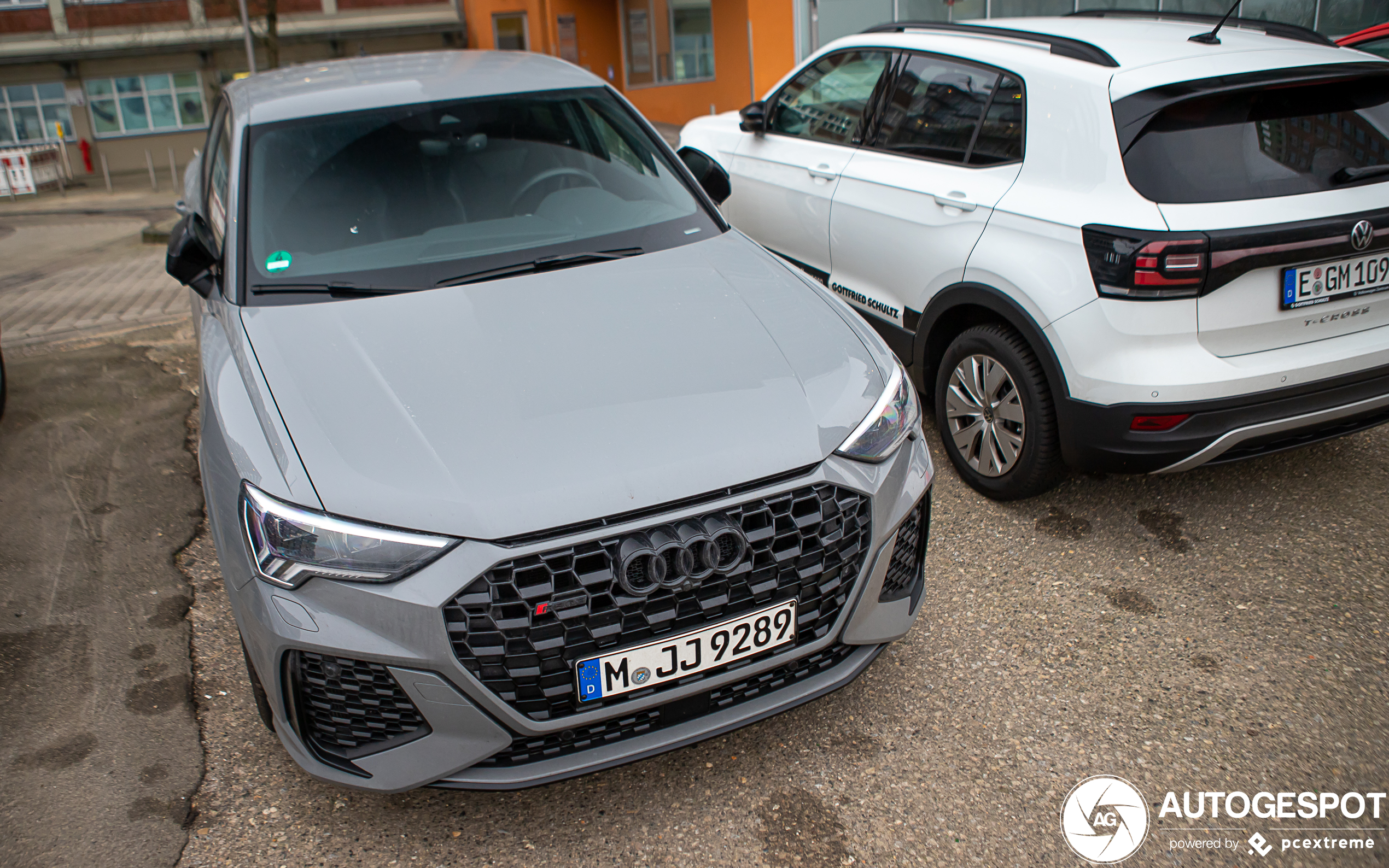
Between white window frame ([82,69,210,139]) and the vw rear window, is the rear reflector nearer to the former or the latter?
the vw rear window

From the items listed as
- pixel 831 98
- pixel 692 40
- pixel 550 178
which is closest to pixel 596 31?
pixel 692 40

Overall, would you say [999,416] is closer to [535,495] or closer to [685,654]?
[685,654]

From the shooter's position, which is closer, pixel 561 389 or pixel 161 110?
pixel 561 389

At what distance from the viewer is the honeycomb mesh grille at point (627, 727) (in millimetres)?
2043

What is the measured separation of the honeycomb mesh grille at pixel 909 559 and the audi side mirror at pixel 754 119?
307 centimetres

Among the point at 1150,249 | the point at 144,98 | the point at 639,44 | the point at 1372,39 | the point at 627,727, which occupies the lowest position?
the point at 627,727

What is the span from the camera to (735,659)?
2111 mm

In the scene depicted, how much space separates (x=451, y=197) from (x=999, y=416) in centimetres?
215

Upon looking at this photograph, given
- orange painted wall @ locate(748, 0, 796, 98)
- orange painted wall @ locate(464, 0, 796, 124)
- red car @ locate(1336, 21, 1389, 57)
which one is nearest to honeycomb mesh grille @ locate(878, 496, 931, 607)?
red car @ locate(1336, 21, 1389, 57)

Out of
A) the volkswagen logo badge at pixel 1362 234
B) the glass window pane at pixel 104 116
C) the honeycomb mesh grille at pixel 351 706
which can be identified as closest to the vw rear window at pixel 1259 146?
the volkswagen logo badge at pixel 1362 234

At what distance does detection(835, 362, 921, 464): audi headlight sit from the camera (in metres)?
2.21

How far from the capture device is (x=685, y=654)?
6.72ft

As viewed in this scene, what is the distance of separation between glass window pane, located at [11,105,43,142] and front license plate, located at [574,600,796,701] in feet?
125

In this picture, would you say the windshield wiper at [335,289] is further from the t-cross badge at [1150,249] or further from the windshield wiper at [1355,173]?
the windshield wiper at [1355,173]
